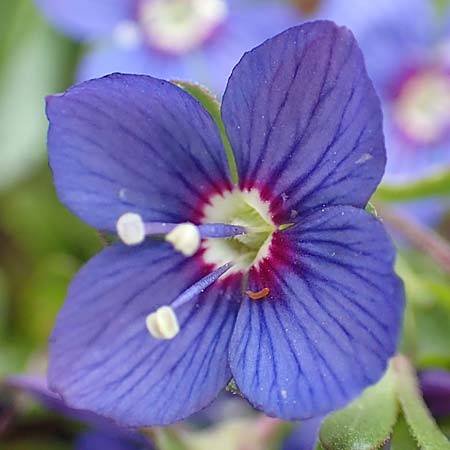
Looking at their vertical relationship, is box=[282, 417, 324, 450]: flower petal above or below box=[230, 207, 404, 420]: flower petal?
below

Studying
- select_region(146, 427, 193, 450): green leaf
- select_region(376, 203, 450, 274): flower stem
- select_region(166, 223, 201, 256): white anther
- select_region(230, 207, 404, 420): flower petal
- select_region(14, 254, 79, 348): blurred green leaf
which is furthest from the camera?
select_region(14, 254, 79, 348): blurred green leaf

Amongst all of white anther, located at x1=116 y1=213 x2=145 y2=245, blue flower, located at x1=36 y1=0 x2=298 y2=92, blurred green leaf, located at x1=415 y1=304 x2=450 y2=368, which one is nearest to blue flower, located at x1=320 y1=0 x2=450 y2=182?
blue flower, located at x1=36 y1=0 x2=298 y2=92

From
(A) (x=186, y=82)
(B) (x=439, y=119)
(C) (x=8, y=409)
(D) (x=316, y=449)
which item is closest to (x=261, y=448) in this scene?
(D) (x=316, y=449)

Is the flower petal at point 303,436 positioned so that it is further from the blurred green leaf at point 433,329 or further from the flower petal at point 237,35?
the flower petal at point 237,35

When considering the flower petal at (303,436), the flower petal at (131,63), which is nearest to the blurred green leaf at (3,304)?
the flower petal at (131,63)

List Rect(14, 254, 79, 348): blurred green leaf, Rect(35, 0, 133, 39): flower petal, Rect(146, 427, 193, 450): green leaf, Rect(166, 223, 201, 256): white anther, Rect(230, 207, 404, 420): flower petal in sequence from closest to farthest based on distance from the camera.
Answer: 1. Rect(230, 207, 404, 420): flower petal
2. Rect(166, 223, 201, 256): white anther
3. Rect(146, 427, 193, 450): green leaf
4. Rect(14, 254, 79, 348): blurred green leaf
5. Rect(35, 0, 133, 39): flower petal

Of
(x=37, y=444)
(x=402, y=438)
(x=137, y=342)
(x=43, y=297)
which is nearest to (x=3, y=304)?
(x=43, y=297)

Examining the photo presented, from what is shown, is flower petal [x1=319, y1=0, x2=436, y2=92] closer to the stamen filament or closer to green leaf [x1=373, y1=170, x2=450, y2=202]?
green leaf [x1=373, y1=170, x2=450, y2=202]
